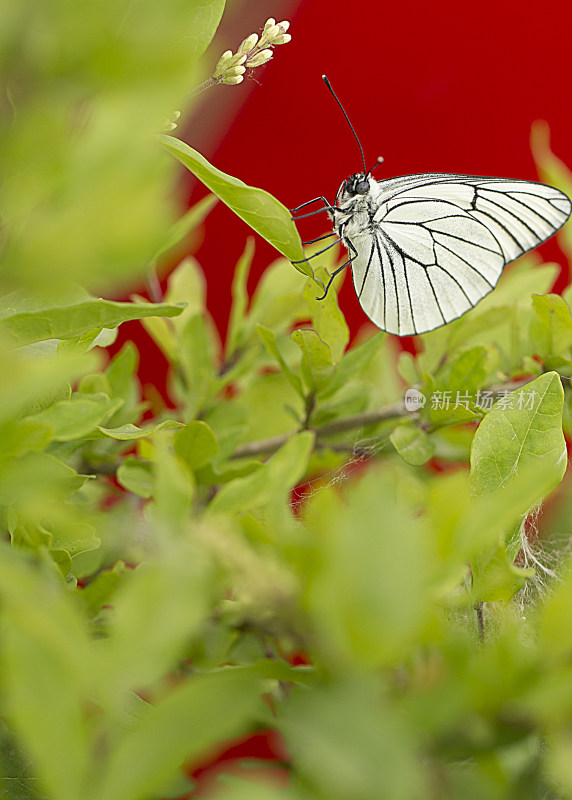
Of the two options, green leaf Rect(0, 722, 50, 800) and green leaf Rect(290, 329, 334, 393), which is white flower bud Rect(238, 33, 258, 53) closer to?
green leaf Rect(290, 329, 334, 393)


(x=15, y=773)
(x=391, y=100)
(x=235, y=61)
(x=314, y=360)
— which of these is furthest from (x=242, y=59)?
(x=391, y=100)

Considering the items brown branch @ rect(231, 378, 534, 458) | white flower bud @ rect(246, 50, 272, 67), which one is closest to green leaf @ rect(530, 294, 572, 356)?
brown branch @ rect(231, 378, 534, 458)

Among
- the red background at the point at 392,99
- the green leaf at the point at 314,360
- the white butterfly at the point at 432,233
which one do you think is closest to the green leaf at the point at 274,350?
the green leaf at the point at 314,360

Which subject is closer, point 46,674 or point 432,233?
point 46,674

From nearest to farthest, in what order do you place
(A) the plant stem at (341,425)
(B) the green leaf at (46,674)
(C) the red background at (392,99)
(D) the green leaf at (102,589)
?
(B) the green leaf at (46,674) → (D) the green leaf at (102,589) → (A) the plant stem at (341,425) → (C) the red background at (392,99)

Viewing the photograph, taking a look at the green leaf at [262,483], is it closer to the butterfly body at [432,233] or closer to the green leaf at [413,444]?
the green leaf at [413,444]

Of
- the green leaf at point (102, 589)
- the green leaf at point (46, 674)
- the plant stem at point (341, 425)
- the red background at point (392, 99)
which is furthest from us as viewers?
the red background at point (392, 99)

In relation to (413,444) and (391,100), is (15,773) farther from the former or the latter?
(391,100)
